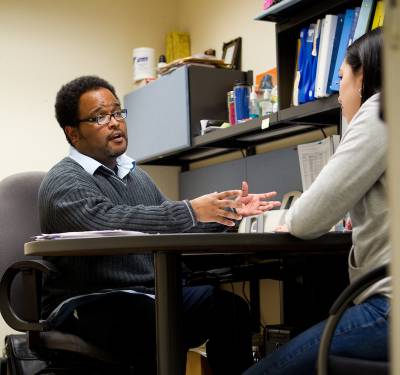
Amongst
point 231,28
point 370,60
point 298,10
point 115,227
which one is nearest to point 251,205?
point 115,227

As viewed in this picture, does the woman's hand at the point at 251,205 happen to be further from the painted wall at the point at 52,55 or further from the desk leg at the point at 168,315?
the painted wall at the point at 52,55

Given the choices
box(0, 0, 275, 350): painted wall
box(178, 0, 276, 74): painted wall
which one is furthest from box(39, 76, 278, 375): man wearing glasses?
box(0, 0, 275, 350): painted wall

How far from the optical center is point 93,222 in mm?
1898

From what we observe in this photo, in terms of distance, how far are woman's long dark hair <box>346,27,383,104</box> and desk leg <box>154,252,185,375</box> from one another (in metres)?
0.60

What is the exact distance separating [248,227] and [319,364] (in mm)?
1824

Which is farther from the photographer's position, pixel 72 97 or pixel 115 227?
pixel 72 97

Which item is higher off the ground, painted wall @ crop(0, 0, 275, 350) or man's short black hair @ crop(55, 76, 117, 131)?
painted wall @ crop(0, 0, 275, 350)

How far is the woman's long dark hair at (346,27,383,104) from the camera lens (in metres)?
1.56

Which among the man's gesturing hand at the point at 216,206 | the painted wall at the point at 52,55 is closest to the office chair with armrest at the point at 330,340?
the man's gesturing hand at the point at 216,206

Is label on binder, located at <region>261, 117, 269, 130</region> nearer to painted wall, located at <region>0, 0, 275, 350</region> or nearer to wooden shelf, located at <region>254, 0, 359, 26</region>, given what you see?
wooden shelf, located at <region>254, 0, 359, 26</region>

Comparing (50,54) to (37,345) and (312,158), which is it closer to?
(312,158)

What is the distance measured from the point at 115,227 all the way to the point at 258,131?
1.44 m

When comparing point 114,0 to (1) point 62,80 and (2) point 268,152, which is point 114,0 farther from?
(2) point 268,152

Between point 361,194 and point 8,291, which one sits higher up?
point 361,194
